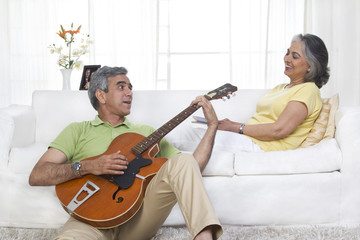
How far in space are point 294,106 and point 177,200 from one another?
3.42 feet

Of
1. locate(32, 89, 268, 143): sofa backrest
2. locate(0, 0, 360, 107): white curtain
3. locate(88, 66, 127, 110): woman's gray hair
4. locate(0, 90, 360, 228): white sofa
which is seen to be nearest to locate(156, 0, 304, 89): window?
locate(0, 0, 360, 107): white curtain

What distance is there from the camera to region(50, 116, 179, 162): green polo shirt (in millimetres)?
2098

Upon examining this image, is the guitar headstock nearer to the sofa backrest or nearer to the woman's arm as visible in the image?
the woman's arm

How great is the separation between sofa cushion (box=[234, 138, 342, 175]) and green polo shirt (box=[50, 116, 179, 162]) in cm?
42

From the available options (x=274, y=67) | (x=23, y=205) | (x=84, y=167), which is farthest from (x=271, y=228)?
(x=274, y=67)

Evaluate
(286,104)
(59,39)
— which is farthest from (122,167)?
(59,39)

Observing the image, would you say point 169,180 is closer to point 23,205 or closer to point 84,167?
point 84,167

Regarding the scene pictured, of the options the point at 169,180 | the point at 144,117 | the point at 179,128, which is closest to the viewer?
the point at 169,180

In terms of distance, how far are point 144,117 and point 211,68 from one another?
115 inches

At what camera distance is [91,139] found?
2160 mm

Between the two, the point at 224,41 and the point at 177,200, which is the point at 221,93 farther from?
the point at 224,41

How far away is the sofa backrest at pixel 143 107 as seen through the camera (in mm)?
3035

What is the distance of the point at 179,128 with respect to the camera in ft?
9.22

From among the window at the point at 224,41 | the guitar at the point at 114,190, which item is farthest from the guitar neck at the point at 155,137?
the window at the point at 224,41
